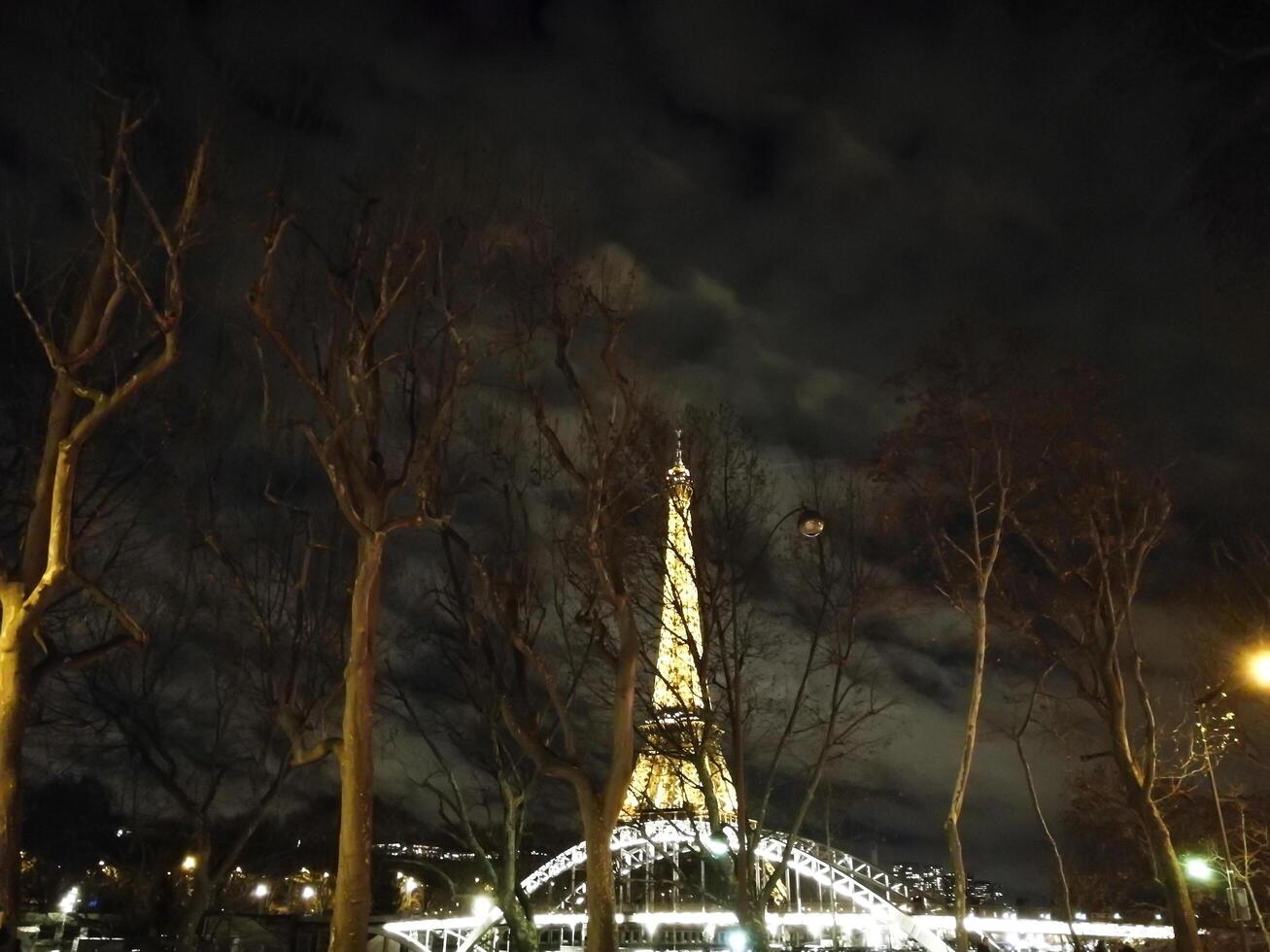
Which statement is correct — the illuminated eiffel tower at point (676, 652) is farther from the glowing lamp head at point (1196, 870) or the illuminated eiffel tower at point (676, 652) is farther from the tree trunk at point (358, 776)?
the glowing lamp head at point (1196, 870)

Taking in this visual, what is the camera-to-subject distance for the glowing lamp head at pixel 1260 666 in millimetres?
9977

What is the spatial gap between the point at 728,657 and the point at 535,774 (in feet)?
18.9

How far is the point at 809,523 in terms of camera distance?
13.7 metres

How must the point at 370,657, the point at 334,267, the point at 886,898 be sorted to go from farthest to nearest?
the point at 886,898 → the point at 334,267 → the point at 370,657

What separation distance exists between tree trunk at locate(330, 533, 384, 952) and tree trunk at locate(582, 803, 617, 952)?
2.73 meters

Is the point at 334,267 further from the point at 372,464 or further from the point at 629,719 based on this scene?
the point at 629,719

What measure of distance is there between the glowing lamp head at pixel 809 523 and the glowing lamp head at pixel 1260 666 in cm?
521

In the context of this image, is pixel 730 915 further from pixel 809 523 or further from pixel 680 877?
pixel 809 523

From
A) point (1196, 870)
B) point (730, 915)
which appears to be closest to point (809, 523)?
point (1196, 870)

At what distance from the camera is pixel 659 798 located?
34719mm

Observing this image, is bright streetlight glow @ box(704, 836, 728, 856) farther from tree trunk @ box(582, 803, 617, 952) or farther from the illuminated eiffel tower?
tree trunk @ box(582, 803, 617, 952)

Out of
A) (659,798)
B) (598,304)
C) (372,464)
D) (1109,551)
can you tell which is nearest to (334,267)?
(372,464)

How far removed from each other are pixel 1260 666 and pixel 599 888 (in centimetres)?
779

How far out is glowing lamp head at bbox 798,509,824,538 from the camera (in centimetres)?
1366
